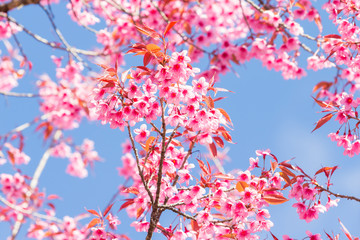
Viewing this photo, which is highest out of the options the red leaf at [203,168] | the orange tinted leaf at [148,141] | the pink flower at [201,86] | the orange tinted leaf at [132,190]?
the pink flower at [201,86]

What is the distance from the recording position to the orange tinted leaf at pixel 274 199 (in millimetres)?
1822

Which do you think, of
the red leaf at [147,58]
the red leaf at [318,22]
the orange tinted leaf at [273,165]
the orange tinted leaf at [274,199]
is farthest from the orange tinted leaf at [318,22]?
the red leaf at [147,58]

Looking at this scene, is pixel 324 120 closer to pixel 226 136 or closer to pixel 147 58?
pixel 226 136

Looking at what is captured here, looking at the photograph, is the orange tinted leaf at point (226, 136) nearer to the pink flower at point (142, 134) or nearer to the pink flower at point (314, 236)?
the pink flower at point (142, 134)

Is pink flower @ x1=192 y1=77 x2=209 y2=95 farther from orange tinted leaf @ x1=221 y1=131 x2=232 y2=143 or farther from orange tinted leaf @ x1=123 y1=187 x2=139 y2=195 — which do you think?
orange tinted leaf @ x1=123 y1=187 x2=139 y2=195

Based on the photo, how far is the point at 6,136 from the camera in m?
3.31

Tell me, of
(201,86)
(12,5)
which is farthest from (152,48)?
(12,5)

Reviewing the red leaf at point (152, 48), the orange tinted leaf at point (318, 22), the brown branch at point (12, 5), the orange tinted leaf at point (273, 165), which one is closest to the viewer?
the red leaf at point (152, 48)

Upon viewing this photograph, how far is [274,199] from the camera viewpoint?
183cm

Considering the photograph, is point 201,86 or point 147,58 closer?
point 147,58

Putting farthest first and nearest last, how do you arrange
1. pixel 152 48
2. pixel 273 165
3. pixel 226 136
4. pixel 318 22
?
pixel 318 22 → pixel 273 165 → pixel 226 136 → pixel 152 48

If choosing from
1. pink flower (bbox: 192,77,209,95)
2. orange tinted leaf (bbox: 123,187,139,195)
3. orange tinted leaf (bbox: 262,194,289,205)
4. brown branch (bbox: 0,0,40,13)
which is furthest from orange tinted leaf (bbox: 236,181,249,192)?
brown branch (bbox: 0,0,40,13)

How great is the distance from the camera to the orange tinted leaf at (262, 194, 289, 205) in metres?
1.82

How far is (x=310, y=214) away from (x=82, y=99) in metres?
3.26
